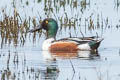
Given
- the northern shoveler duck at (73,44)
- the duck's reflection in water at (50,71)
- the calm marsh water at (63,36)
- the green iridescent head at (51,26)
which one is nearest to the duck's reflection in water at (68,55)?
the calm marsh water at (63,36)

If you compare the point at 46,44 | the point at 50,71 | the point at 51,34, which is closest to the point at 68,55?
the point at 46,44

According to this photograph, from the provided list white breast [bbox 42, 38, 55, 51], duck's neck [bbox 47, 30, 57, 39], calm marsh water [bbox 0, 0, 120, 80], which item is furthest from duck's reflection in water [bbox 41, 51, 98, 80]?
duck's neck [bbox 47, 30, 57, 39]

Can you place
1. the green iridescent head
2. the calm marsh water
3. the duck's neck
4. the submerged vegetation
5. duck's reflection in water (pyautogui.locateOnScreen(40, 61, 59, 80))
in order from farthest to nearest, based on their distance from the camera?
the submerged vegetation, the green iridescent head, the duck's neck, the calm marsh water, duck's reflection in water (pyautogui.locateOnScreen(40, 61, 59, 80))

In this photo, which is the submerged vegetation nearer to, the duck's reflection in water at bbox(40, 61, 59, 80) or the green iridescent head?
the green iridescent head

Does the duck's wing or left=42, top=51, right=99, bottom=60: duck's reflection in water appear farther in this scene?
the duck's wing

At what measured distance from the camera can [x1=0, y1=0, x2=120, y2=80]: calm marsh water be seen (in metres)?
11.8

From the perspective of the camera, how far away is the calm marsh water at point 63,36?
38.6 ft

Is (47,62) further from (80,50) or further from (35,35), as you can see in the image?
(35,35)

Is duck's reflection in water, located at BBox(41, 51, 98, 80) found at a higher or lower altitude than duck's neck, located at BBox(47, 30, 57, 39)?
lower

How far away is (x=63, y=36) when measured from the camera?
1719 centimetres

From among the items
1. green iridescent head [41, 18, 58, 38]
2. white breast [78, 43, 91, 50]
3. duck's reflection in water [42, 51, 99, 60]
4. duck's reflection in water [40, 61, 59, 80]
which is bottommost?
duck's reflection in water [40, 61, 59, 80]

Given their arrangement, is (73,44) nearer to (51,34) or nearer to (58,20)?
(51,34)

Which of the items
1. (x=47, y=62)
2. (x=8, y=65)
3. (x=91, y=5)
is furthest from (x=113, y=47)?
(x=91, y=5)

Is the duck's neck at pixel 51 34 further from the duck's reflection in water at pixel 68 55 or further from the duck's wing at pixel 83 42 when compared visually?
the duck's reflection in water at pixel 68 55
